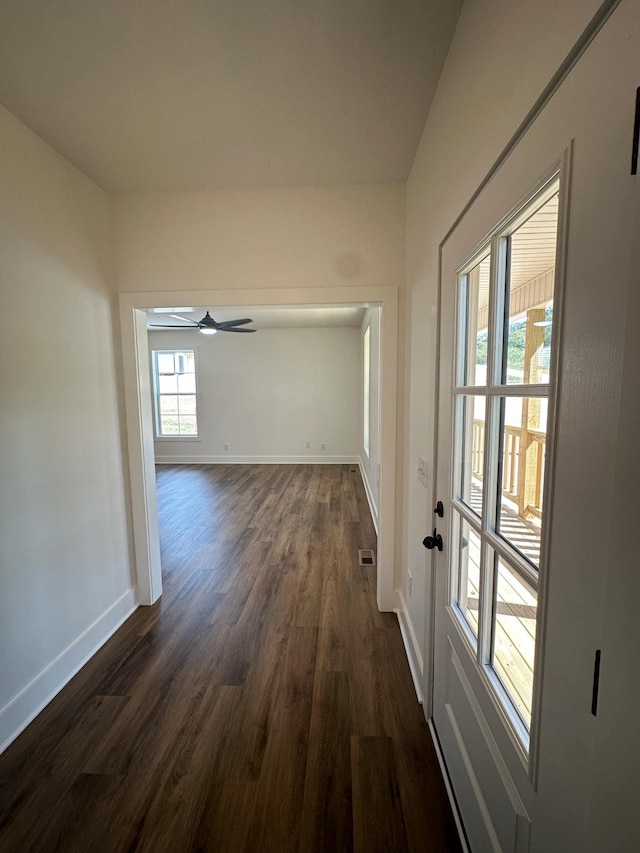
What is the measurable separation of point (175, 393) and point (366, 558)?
18.2 ft

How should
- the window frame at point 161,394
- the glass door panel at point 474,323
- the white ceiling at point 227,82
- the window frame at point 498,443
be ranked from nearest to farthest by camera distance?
the window frame at point 498,443 < the glass door panel at point 474,323 < the white ceiling at point 227,82 < the window frame at point 161,394

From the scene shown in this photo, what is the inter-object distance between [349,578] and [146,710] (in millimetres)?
1531

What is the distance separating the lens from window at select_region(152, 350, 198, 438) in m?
6.90

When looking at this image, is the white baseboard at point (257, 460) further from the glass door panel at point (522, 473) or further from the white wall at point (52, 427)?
the glass door panel at point (522, 473)

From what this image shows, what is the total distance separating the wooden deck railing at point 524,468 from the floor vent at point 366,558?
2.30 m

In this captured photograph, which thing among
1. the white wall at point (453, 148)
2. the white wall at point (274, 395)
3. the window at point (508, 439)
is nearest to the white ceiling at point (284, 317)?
the white wall at point (274, 395)

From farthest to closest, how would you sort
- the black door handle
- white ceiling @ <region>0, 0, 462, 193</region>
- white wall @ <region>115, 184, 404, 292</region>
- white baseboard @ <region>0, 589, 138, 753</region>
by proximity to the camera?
1. white wall @ <region>115, 184, 404, 292</region>
2. white baseboard @ <region>0, 589, 138, 753</region>
3. the black door handle
4. white ceiling @ <region>0, 0, 462, 193</region>

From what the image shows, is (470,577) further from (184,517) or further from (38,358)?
(184,517)

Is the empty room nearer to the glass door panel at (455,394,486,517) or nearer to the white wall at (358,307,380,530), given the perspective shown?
the glass door panel at (455,394,486,517)

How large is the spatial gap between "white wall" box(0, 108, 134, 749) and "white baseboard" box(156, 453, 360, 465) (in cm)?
472

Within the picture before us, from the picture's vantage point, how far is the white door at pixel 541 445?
1.70 feet

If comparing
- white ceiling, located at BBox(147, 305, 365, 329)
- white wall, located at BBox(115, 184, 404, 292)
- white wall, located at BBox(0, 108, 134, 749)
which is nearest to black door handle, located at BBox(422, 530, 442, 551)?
white wall, located at BBox(115, 184, 404, 292)

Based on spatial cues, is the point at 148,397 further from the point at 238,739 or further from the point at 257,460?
the point at 257,460

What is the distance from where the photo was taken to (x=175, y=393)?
702cm
